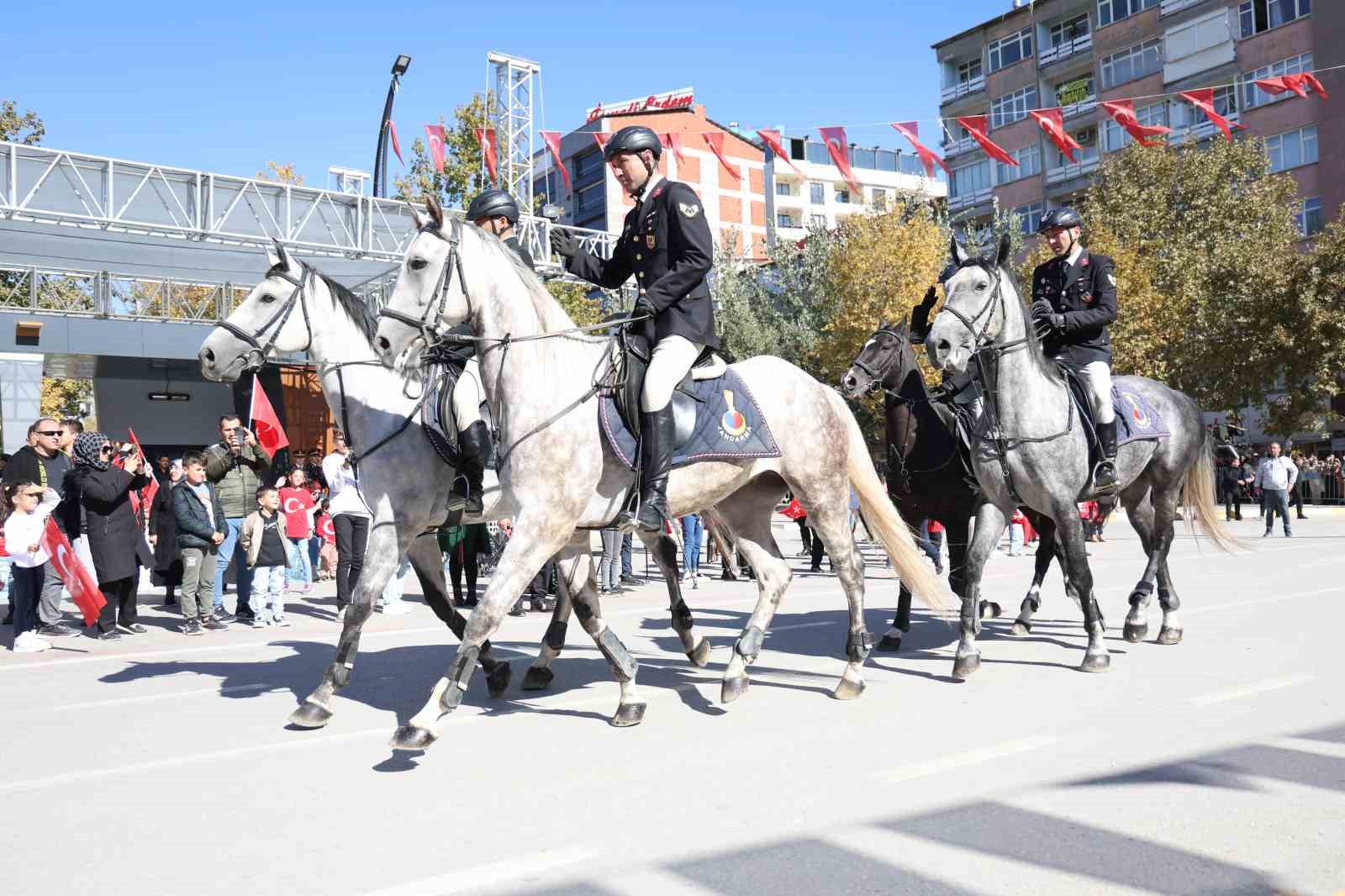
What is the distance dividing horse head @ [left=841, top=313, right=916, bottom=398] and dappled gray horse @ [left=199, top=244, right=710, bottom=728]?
298 cm

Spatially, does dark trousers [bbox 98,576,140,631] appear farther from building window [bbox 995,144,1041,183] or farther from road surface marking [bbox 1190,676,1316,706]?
building window [bbox 995,144,1041,183]

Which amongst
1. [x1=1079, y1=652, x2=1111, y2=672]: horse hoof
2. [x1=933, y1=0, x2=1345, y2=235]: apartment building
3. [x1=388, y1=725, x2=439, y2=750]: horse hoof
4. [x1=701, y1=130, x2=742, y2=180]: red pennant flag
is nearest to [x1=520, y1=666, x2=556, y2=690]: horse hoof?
[x1=388, y1=725, x2=439, y2=750]: horse hoof

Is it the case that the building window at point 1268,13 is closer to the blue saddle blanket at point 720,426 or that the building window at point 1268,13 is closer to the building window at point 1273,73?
the building window at point 1273,73

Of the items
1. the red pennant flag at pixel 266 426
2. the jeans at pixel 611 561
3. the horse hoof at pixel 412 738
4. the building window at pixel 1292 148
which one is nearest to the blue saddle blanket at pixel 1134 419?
the horse hoof at pixel 412 738

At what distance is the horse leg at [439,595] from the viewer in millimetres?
7301

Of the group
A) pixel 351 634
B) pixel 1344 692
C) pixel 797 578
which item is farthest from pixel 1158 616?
pixel 351 634

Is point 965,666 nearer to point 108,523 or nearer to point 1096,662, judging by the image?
point 1096,662

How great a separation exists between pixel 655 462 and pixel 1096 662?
3.49 meters

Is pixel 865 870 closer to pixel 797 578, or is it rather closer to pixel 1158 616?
pixel 1158 616

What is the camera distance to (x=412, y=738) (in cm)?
532

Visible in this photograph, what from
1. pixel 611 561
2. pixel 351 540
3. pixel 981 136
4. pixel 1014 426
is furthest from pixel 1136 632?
pixel 981 136

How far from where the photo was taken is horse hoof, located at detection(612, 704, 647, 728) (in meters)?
6.29

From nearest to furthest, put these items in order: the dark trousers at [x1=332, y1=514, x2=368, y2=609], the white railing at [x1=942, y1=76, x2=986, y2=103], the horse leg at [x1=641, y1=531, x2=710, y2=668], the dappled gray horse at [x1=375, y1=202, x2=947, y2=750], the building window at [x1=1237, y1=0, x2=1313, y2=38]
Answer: the dappled gray horse at [x1=375, y1=202, x2=947, y2=750], the horse leg at [x1=641, y1=531, x2=710, y2=668], the dark trousers at [x1=332, y1=514, x2=368, y2=609], the building window at [x1=1237, y1=0, x2=1313, y2=38], the white railing at [x1=942, y1=76, x2=986, y2=103]

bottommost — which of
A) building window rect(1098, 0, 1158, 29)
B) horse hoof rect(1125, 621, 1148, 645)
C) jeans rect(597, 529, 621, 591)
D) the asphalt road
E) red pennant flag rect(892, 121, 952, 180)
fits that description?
the asphalt road
